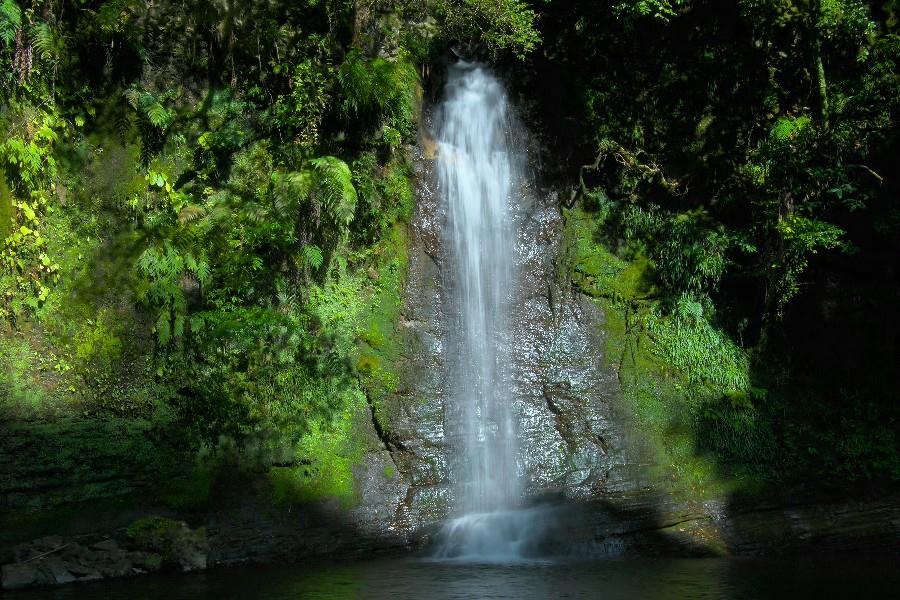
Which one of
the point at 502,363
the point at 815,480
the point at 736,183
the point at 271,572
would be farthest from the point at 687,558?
the point at 736,183

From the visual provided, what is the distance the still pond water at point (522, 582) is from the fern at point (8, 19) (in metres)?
5.59

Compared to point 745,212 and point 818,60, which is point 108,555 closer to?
point 745,212

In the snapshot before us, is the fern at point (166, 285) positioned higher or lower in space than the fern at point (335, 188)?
lower

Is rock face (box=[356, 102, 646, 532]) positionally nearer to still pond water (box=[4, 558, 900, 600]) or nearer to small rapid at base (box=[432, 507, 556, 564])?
small rapid at base (box=[432, 507, 556, 564])

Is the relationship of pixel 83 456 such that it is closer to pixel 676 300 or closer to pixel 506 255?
pixel 506 255

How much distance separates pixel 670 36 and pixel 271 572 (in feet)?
30.1

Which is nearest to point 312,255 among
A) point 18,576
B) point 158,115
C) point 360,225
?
point 360,225

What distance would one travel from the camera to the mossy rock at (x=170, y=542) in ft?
22.6

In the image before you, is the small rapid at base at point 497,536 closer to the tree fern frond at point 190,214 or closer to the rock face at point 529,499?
the rock face at point 529,499

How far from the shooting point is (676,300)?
9812 millimetres

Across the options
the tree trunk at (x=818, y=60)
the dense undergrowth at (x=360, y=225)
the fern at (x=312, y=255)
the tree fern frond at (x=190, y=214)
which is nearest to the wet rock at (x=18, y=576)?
the dense undergrowth at (x=360, y=225)

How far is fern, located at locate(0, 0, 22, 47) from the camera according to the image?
24.8 ft

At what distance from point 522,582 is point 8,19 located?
767 cm

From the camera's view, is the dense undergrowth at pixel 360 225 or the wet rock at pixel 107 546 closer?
the wet rock at pixel 107 546
